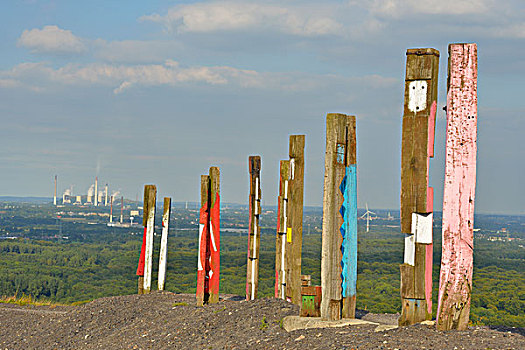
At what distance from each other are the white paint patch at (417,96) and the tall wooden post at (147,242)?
34.9ft

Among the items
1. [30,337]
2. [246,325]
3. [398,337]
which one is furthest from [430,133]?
[30,337]

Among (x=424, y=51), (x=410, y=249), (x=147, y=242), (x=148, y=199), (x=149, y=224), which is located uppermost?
(x=424, y=51)

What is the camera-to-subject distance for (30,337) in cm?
1502

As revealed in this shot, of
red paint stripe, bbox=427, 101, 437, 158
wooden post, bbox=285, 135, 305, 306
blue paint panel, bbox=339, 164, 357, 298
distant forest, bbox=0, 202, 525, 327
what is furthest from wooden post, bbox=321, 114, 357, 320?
wooden post, bbox=285, 135, 305, 306

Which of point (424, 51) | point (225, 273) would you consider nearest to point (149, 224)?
point (424, 51)

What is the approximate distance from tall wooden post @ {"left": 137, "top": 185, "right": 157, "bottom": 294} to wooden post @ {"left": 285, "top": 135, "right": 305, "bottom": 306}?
5.52 meters

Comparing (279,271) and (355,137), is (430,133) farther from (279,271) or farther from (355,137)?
(279,271)

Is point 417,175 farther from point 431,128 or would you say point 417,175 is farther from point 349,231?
point 349,231

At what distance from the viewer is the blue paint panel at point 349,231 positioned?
34.5ft

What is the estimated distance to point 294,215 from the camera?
14.1m

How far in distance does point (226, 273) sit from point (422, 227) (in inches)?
Result: 1078

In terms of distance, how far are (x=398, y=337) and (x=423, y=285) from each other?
1003 millimetres

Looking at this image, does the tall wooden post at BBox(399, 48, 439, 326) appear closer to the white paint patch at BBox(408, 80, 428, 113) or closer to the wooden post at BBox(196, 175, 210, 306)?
the white paint patch at BBox(408, 80, 428, 113)

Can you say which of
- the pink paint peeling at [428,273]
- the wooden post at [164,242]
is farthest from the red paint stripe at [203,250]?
the pink paint peeling at [428,273]
